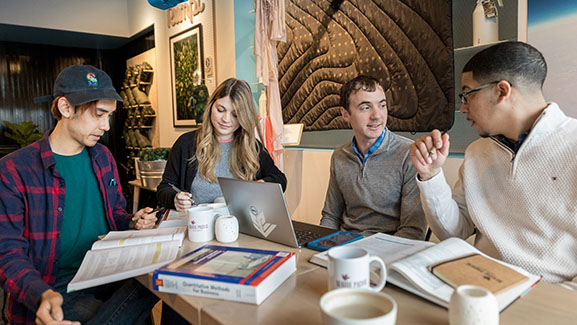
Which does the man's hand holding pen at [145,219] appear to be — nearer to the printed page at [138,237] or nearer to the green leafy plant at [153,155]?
the printed page at [138,237]

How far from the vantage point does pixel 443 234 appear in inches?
60.3

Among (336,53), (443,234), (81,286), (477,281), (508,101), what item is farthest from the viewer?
(336,53)

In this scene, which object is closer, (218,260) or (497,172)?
(218,260)

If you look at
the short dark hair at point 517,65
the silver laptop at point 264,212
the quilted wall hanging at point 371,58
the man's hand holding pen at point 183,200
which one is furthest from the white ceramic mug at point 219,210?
the quilted wall hanging at point 371,58

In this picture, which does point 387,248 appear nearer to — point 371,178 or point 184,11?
point 371,178

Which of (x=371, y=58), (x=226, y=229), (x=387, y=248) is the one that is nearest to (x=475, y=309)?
(x=387, y=248)

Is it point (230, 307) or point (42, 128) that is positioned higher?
point (42, 128)

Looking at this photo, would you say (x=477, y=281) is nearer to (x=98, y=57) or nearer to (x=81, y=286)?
(x=81, y=286)

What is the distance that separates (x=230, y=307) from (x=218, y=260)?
0.21 metres

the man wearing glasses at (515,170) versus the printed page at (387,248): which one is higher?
the man wearing glasses at (515,170)

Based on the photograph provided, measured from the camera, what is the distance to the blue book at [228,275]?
93 cm

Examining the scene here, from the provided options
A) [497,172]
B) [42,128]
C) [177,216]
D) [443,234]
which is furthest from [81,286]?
[42,128]

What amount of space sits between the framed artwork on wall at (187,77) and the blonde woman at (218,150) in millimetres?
1959

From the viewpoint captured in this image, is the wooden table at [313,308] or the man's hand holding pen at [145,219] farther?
the man's hand holding pen at [145,219]
